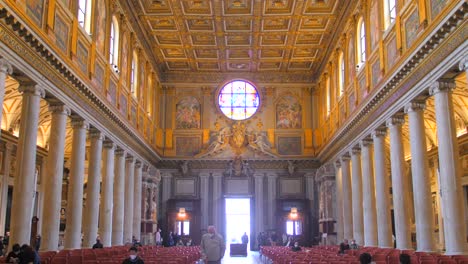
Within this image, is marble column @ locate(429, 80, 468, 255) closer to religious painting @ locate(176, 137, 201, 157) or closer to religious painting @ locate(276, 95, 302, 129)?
religious painting @ locate(276, 95, 302, 129)

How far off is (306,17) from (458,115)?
10.2 m

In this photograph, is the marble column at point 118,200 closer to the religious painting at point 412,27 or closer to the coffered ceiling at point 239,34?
the coffered ceiling at point 239,34

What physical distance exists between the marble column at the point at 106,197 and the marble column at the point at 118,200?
5.26ft

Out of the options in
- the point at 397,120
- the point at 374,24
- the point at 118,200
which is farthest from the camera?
the point at 118,200

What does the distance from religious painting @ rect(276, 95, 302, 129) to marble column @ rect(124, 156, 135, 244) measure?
43.9 ft

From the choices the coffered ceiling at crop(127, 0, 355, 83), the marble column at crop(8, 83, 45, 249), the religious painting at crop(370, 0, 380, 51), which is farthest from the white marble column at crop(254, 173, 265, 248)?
the marble column at crop(8, 83, 45, 249)

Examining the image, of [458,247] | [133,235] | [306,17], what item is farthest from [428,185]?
[133,235]

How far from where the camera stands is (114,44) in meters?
26.9

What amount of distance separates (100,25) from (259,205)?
64.2ft

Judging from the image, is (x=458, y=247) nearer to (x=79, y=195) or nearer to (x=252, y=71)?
(x=79, y=195)

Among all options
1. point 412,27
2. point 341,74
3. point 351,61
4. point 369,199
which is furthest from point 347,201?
point 412,27

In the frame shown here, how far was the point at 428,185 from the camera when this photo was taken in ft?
61.1

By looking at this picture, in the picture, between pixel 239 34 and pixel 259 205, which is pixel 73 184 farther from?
pixel 259 205

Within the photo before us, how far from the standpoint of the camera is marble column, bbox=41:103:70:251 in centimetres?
1838
